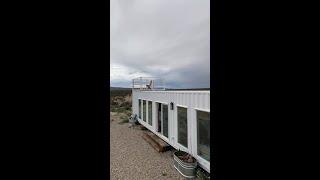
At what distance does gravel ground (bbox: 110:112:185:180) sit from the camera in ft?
19.1

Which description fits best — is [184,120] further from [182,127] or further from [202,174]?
[202,174]

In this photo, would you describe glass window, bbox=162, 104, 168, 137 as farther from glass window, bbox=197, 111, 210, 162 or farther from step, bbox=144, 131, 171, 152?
glass window, bbox=197, 111, 210, 162

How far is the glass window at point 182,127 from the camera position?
269 inches

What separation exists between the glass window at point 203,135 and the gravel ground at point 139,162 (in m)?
0.93

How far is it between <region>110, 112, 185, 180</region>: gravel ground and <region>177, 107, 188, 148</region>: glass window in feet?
2.53

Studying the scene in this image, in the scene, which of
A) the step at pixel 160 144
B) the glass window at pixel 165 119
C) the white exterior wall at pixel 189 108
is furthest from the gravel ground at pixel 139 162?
Result: the glass window at pixel 165 119

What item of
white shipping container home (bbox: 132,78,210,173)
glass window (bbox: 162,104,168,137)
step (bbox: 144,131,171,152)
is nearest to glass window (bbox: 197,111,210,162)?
white shipping container home (bbox: 132,78,210,173)

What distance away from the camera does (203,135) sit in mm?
5859

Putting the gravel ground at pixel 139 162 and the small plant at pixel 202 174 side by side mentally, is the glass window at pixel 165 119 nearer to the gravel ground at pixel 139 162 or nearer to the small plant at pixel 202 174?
the gravel ground at pixel 139 162
